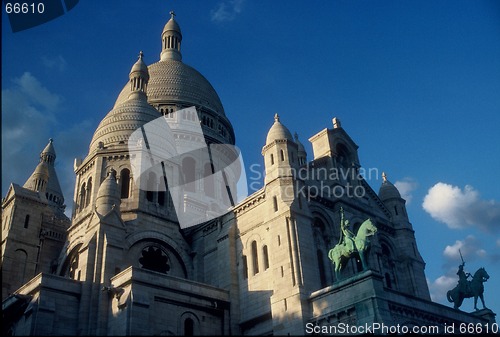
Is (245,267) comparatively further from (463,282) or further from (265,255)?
(463,282)

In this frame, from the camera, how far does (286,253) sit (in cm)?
3206

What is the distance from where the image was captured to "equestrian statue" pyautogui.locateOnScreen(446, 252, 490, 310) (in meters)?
35.2

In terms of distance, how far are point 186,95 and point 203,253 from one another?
21.6 metres

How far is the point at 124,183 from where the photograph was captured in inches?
1666

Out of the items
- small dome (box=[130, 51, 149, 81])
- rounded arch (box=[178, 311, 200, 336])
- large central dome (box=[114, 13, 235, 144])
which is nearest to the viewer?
rounded arch (box=[178, 311, 200, 336])

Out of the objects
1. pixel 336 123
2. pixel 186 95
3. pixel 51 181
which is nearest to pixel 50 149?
pixel 51 181

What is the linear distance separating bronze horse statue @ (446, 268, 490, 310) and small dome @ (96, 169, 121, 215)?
76.3 ft

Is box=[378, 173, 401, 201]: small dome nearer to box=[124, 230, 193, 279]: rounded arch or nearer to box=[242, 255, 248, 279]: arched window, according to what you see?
box=[242, 255, 248, 279]: arched window

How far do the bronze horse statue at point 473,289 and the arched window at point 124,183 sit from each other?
81.2ft

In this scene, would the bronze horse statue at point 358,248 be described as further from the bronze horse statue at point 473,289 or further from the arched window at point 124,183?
the arched window at point 124,183

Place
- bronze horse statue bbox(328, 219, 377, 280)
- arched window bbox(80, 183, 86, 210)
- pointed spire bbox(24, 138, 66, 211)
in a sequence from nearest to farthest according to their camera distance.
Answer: bronze horse statue bbox(328, 219, 377, 280), arched window bbox(80, 183, 86, 210), pointed spire bbox(24, 138, 66, 211)

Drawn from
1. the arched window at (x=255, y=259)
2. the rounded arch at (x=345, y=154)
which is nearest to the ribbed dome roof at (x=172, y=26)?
the rounded arch at (x=345, y=154)

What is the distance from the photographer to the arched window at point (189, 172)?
46594 mm

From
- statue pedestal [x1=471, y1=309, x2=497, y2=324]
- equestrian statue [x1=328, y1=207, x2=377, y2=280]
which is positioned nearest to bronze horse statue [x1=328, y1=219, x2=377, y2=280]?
equestrian statue [x1=328, y1=207, x2=377, y2=280]
